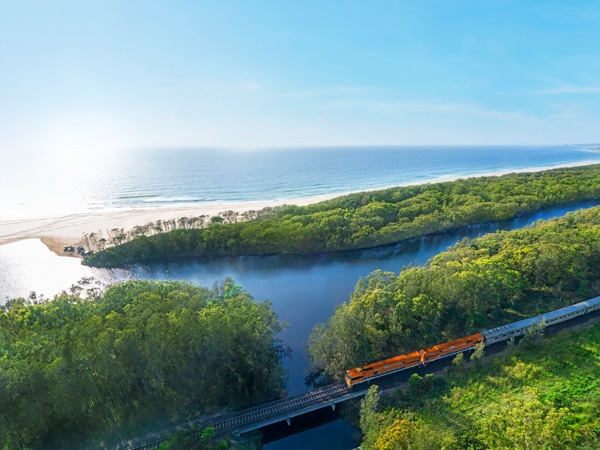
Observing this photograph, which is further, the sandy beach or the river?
the sandy beach

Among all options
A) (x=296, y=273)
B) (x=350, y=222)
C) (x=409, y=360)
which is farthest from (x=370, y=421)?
(x=350, y=222)

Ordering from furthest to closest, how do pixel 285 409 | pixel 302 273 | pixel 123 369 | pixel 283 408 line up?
pixel 302 273
pixel 283 408
pixel 285 409
pixel 123 369

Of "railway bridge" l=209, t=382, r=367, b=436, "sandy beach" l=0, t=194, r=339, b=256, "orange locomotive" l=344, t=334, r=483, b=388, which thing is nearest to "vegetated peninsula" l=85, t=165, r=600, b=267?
"sandy beach" l=0, t=194, r=339, b=256

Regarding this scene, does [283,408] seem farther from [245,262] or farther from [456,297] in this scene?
[245,262]

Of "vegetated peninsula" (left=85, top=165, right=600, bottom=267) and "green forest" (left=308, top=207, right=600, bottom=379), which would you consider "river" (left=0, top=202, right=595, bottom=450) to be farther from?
"green forest" (left=308, top=207, right=600, bottom=379)

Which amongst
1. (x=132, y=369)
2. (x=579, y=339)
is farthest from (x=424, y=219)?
(x=132, y=369)

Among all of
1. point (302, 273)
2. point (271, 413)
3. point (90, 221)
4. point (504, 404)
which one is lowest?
point (271, 413)

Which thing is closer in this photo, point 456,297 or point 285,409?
point 285,409
